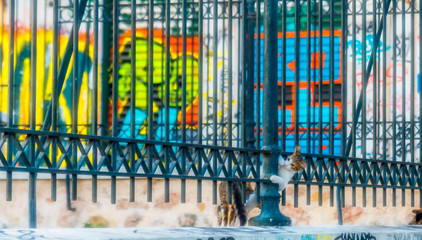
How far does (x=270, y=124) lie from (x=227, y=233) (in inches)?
59.2

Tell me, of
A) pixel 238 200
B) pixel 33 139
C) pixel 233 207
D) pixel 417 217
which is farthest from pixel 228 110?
pixel 417 217

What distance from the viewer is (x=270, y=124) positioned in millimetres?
7145

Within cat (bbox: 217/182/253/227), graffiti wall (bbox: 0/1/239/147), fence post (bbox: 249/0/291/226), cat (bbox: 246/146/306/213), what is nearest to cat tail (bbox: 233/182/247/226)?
cat (bbox: 217/182/253/227)

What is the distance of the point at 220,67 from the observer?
Answer: 50.6ft

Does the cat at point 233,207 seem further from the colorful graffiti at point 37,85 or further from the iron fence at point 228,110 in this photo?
the colorful graffiti at point 37,85

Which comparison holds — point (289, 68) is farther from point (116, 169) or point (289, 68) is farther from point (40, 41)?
point (116, 169)

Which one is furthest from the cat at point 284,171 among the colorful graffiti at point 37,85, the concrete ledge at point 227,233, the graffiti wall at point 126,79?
the colorful graffiti at point 37,85

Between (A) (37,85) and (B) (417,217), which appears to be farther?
(A) (37,85)

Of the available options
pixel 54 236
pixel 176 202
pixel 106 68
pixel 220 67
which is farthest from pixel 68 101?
pixel 54 236

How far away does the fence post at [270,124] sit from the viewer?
23.4 feet

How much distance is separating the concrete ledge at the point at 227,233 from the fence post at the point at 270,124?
337 mm

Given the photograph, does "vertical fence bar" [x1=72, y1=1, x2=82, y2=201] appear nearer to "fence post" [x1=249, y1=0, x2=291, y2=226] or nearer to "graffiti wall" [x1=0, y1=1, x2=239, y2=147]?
"fence post" [x1=249, y1=0, x2=291, y2=226]

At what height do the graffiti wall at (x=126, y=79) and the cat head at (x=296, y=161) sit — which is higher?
the graffiti wall at (x=126, y=79)

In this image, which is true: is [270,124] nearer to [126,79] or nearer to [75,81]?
[75,81]
